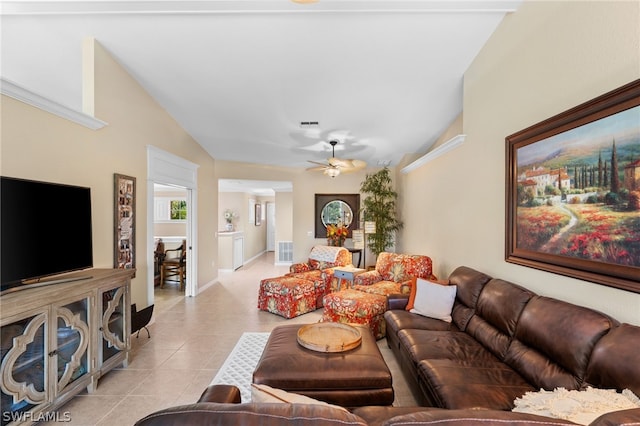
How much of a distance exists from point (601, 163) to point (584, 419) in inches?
52.7

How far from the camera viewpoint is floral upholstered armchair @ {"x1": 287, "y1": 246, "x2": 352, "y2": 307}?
15.8 feet

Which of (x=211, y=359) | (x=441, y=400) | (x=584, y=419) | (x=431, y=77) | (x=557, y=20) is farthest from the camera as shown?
(x=431, y=77)

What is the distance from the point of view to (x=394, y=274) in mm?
4168

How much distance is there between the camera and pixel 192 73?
3.40 meters

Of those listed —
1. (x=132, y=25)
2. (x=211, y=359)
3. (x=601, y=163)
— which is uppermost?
(x=132, y=25)

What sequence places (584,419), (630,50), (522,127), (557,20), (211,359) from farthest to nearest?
(211,359)
(522,127)
(557,20)
(630,50)
(584,419)

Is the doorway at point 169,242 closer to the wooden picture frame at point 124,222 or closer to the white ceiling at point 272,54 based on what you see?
the wooden picture frame at point 124,222

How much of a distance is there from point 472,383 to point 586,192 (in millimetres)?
1349

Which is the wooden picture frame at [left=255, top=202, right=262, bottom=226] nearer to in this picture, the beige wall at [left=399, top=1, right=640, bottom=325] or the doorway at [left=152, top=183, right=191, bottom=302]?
the doorway at [left=152, top=183, right=191, bottom=302]

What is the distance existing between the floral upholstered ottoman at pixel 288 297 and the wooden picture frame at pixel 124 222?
187cm

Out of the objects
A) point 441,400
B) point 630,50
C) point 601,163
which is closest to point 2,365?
point 441,400

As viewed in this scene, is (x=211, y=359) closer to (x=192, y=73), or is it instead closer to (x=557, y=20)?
(x=192, y=73)

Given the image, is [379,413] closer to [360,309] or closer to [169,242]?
[360,309]

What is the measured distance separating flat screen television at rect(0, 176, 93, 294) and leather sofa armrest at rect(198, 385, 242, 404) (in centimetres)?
168
